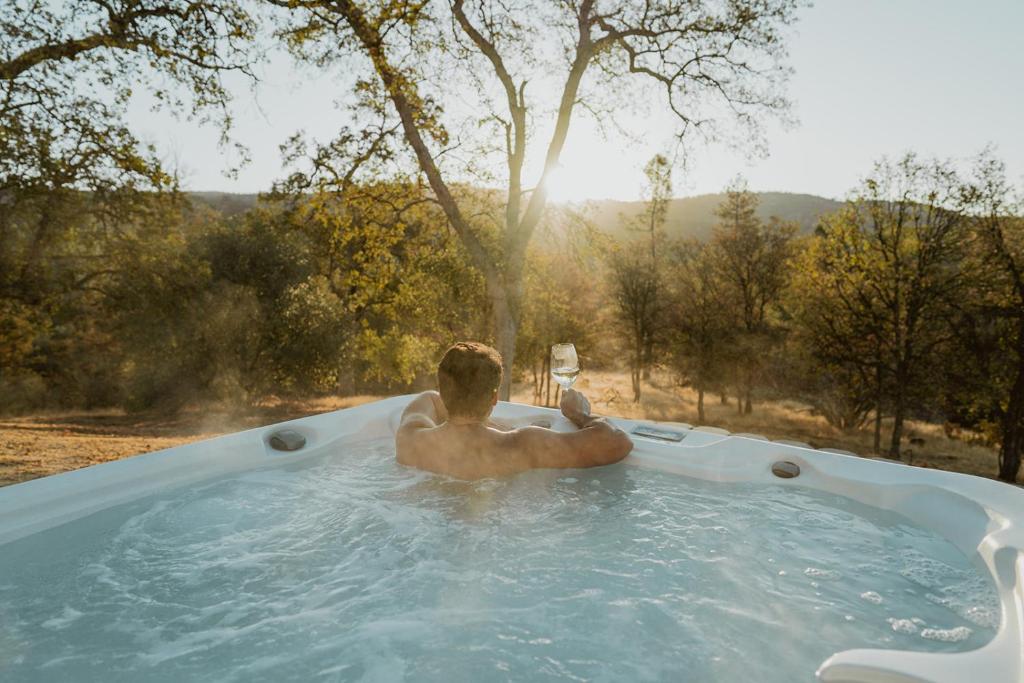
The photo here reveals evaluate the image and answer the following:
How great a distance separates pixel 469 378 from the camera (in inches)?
97.0

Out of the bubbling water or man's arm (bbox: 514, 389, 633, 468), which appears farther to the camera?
man's arm (bbox: 514, 389, 633, 468)

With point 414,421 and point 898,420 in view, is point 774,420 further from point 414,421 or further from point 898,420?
point 414,421

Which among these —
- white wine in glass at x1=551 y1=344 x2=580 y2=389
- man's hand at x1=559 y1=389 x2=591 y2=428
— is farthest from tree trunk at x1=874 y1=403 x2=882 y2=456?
white wine in glass at x1=551 y1=344 x2=580 y2=389

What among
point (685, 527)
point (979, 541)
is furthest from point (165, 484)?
point (979, 541)

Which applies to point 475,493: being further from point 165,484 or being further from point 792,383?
point 792,383

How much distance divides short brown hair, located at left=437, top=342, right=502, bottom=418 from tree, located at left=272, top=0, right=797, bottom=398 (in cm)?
511

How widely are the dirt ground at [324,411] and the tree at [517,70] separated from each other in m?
4.70

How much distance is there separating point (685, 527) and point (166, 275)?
11889 millimetres

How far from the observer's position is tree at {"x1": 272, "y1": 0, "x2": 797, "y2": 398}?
6.69 meters

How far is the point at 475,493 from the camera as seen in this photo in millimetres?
2424

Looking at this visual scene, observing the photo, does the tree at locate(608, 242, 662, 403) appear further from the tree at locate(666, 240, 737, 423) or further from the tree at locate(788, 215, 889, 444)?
the tree at locate(788, 215, 889, 444)

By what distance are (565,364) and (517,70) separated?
20.3 feet

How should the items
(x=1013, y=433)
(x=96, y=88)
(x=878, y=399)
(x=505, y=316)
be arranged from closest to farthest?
(x=96, y=88)
(x=505, y=316)
(x=1013, y=433)
(x=878, y=399)

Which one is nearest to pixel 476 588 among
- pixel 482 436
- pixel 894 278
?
pixel 482 436
